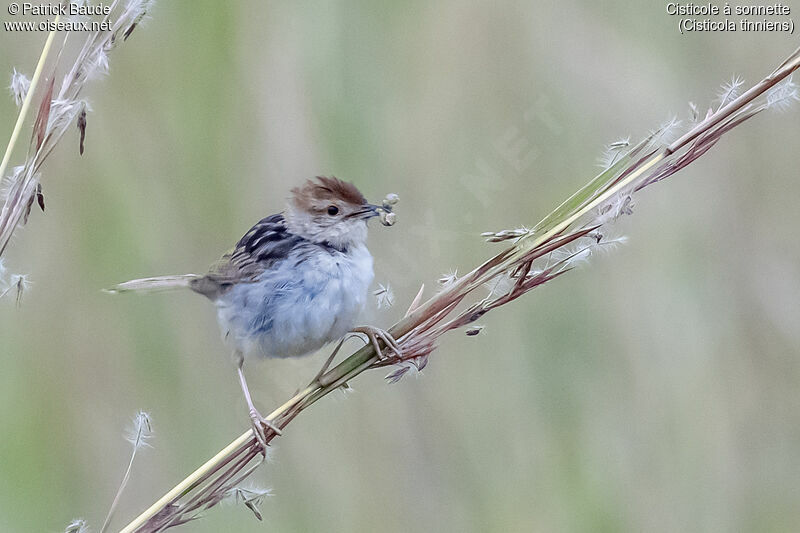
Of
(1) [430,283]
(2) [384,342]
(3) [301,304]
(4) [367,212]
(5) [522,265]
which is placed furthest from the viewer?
(1) [430,283]

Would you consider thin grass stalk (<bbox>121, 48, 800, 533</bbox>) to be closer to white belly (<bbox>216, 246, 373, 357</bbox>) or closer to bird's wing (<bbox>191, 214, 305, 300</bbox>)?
white belly (<bbox>216, 246, 373, 357</bbox>)

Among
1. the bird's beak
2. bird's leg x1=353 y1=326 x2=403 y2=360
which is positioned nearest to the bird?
the bird's beak

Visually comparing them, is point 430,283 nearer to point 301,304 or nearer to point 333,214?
point 333,214

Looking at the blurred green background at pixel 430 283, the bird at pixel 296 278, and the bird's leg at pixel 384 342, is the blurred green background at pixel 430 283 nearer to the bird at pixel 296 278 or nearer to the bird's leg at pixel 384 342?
the bird at pixel 296 278

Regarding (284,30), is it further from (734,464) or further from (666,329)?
(734,464)

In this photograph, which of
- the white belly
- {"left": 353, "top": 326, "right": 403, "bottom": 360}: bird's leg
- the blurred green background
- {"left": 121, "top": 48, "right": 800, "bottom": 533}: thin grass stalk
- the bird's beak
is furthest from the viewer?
the blurred green background

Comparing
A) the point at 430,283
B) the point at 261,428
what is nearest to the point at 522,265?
the point at 261,428

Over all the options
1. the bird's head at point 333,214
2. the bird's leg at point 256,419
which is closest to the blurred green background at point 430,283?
the bird's leg at point 256,419
